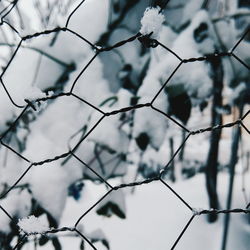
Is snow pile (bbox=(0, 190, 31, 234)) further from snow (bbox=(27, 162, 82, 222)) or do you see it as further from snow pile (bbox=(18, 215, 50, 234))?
snow pile (bbox=(18, 215, 50, 234))

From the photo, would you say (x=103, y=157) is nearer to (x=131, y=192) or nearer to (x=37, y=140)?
(x=37, y=140)

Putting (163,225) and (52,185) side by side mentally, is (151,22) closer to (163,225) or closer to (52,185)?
(52,185)

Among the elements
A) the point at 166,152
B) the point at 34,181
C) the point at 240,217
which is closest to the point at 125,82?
the point at 34,181

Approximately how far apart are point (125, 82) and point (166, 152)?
9.83 feet

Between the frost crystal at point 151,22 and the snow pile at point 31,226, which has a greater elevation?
the frost crystal at point 151,22

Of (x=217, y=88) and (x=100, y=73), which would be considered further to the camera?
(x=217, y=88)

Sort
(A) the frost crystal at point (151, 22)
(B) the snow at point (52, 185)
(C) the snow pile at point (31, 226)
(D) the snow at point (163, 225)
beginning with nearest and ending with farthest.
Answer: (A) the frost crystal at point (151, 22)
(C) the snow pile at point (31, 226)
(B) the snow at point (52, 185)
(D) the snow at point (163, 225)

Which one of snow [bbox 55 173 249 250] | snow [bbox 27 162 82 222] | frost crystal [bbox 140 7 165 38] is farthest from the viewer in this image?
snow [bbox 55 173 249 250]

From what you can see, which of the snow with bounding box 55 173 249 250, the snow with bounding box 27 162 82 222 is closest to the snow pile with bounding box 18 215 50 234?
the snow with bounding box 27 162 82 222

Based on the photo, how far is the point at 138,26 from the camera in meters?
0.85

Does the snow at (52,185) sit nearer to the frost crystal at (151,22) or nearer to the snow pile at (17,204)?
the snow pile at (17,204)

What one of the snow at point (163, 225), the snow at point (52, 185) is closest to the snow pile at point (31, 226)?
the snow at point (52, 185)

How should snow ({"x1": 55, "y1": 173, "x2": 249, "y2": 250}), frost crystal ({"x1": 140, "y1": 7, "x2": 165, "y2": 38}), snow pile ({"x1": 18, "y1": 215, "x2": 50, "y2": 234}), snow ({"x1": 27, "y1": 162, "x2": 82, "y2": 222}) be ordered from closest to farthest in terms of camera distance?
frost crystal ({"x1": 140, "y1": 7, "x2": 165, "y2": 38}), snow pile ({"x1": 18, "y1": 215, "x2": 50, "y2": 234}), snow ({"x1": 27, "y1": 162, "x2": 82, "y2": 222}), snow ({"x1": 55, "y1": 173, "x2": 249, "y2": 250})

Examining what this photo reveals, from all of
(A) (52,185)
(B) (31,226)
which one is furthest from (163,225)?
(B) (31,226)
